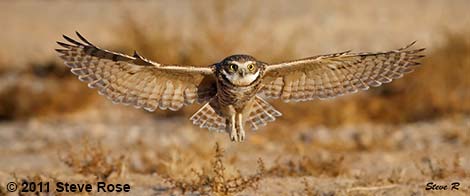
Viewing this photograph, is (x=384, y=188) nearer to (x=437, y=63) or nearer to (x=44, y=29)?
(x=437, y=63)

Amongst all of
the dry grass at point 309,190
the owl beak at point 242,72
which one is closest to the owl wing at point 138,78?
the owl beak at point 242,72

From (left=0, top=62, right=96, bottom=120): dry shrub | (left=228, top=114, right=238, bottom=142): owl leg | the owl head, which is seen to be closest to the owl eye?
the owl head

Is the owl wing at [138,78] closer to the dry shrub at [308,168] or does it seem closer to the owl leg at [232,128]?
the owl leg at [232,128]

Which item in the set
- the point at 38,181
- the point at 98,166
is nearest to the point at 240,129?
the point at 98,166

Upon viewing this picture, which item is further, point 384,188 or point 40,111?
point 40,111

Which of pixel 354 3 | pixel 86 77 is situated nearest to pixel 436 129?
pixel 86 77

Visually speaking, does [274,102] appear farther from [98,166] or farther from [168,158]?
[98,166]
